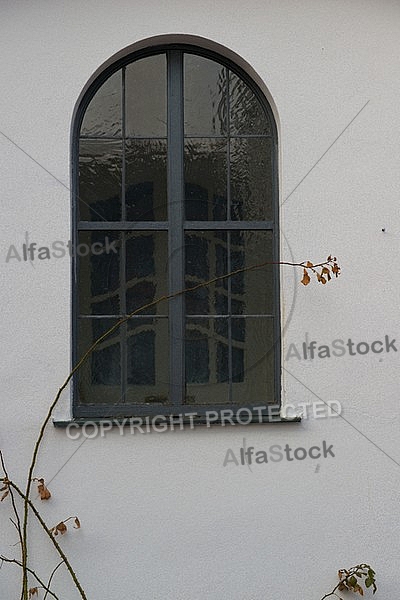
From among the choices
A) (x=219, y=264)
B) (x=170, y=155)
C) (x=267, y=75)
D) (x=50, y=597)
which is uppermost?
(x=267, y=75)

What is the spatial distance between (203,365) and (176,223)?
869 millimetres

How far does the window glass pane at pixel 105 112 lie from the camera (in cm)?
607

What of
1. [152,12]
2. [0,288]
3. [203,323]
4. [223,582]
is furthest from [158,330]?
[152,12]

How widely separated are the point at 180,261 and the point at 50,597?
2.09 meters

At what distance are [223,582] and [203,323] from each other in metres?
1.51

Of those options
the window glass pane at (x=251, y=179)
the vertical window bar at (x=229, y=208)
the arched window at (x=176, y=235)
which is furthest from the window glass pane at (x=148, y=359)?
the window glass pane at (x=251, y=179)

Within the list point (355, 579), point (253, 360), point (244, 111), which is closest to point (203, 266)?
point (253, 360)

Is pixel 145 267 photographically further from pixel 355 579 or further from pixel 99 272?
pixel 355 579

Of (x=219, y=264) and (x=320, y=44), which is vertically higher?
(x=320, y=44)

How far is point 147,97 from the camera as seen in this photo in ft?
20.0

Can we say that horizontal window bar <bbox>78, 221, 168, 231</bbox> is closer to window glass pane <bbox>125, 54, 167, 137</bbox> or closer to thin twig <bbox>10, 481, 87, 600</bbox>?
window glass pane <bbox>125, 54, 167, 137</bbox>

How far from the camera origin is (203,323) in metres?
6.02

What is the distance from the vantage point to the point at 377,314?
5.95 meters

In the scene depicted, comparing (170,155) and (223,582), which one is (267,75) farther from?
(223,582)
